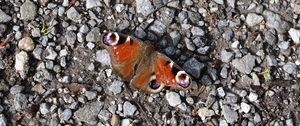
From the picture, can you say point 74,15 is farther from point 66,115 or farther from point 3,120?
point 3,120

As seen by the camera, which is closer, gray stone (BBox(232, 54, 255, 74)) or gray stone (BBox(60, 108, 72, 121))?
gray stone (BBox(60, 108, 72, 121))

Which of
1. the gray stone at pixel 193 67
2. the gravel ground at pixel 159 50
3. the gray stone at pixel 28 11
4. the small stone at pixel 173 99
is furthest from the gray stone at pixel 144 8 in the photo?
the gray stone at pixel 28 11

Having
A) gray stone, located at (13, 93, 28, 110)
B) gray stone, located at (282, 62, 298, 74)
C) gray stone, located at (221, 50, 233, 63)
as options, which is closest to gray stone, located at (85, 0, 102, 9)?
gray stone, located at (13, 93, 28, 110)

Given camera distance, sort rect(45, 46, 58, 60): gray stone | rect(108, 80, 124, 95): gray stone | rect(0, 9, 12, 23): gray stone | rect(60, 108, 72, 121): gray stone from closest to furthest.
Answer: rect(60, 108, 72, 121): gray stone
rect(108, 80, 124, 95): gray stone
rect(45, 46, 58, 60): gray stone
rect(0, 9, 12, 23): gray stone

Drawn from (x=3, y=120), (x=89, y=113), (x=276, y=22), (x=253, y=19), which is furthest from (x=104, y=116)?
(x=276, y=22)

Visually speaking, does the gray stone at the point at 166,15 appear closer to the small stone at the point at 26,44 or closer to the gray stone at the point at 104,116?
the gray stone at the point at 104,116

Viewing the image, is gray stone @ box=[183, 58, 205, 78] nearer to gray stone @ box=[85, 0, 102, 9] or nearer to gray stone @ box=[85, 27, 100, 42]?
gray stone @ box=[85, 27, 100, 42]

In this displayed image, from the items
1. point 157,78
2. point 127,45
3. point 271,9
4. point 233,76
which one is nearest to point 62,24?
point 127,45
